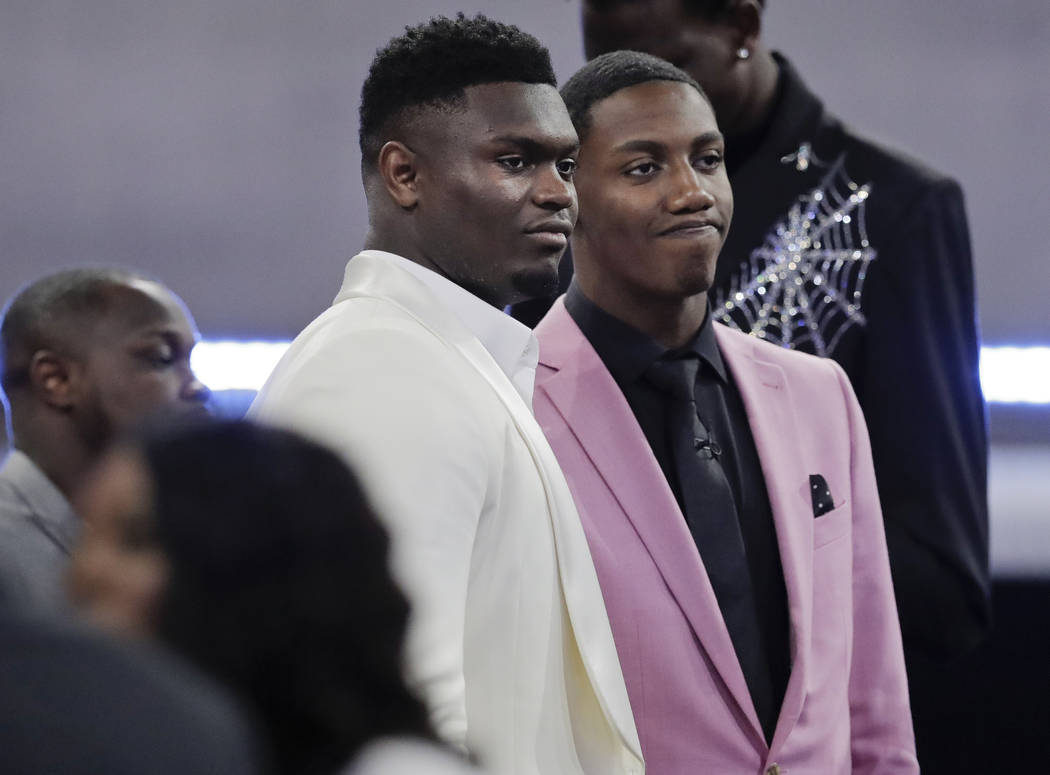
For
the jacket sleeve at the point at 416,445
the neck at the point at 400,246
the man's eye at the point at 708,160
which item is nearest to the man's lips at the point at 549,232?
the neck at the point at 400,246

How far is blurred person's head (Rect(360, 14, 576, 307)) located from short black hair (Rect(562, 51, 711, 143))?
25 cm

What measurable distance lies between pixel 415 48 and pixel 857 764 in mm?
1037

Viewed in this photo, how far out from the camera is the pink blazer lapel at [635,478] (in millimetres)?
1806

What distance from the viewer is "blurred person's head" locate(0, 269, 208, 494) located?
2207mm

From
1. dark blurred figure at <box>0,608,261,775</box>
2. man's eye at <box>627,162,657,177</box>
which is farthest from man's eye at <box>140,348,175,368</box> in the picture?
dark blurred figure at <box>0,608,261,775</box>

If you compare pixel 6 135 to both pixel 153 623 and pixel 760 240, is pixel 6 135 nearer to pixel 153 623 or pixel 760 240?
pixel 760 240

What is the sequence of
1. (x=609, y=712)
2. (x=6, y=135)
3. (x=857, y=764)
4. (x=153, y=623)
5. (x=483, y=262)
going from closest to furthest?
1. (x=153, y=623)
2. (x=609, y=712)
3. (x=483, y=262)
4. (x=857, y=764)
5. (x=6, y=135)

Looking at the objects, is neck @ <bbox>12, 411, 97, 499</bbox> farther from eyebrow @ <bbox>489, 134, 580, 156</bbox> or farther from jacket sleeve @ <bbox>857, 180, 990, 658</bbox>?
jacket sleeve @ <bbox>857, 180, 990, 658</bbox>

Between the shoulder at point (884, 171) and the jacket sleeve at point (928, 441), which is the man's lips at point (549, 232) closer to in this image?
the jacket sleeve at point (928, 441)

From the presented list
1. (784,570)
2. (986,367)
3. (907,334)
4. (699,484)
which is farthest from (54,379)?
(986,367)

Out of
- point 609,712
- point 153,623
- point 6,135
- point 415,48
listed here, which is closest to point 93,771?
point 153,623

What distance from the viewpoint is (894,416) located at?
2.52 metres

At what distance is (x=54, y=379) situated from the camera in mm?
2234

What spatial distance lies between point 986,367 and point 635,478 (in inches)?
105
